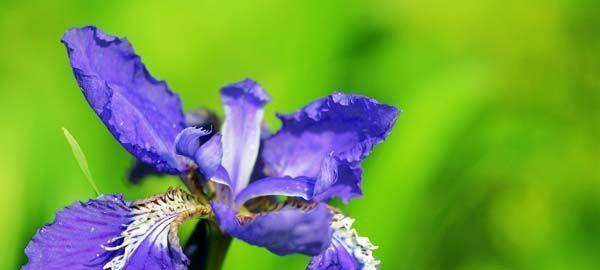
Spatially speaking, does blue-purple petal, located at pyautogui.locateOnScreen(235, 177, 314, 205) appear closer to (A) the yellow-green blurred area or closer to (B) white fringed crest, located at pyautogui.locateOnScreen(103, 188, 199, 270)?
(B) white fringed crest, located at pyautogui.locateOnScreen(103, 188, 199, 270)

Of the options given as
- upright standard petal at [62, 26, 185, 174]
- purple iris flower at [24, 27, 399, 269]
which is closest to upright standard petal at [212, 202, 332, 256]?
purple iris flower at [24, 27, 399, 269]

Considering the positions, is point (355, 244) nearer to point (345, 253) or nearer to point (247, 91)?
point (345, 253)

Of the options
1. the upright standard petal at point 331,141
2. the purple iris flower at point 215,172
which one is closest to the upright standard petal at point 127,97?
the purple iris flower at point 215,172

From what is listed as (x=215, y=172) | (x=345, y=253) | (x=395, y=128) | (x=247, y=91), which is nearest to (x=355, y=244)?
(x=345, y=253)

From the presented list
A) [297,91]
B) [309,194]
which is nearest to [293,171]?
[309,194]

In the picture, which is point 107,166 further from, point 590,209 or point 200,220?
point 590,209

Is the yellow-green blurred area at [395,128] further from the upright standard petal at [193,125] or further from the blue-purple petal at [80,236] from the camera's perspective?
the blue-purple petal at [80,236]

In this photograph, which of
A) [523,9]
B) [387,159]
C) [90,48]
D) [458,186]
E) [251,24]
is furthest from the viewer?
[523,9]
